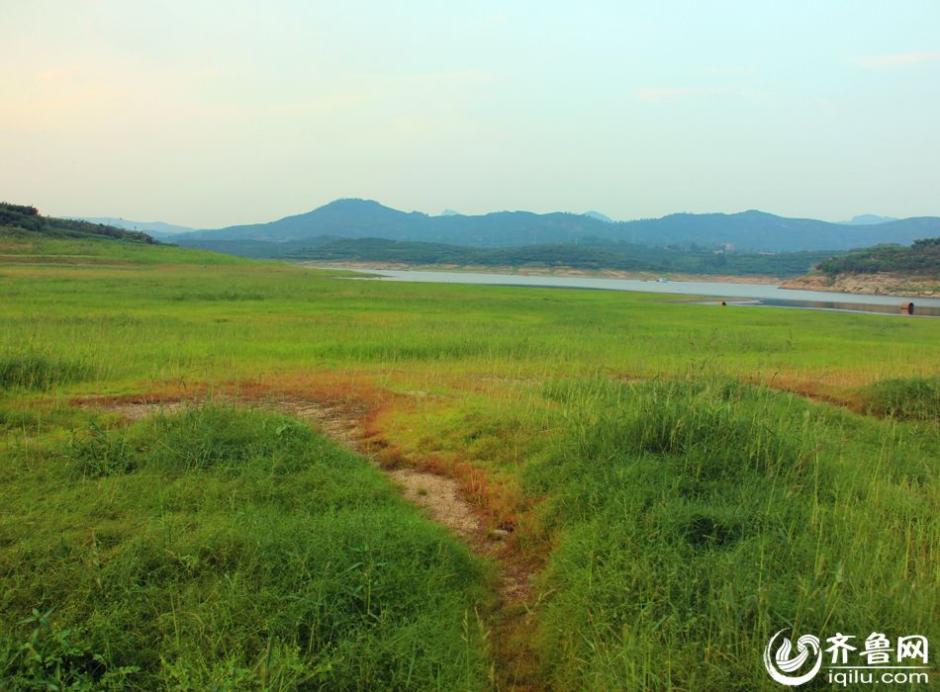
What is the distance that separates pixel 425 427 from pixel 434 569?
4.48m

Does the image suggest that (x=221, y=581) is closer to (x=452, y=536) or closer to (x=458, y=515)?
(x=452, y=536)

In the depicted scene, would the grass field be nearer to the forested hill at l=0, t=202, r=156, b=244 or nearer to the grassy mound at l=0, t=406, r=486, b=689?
the grassy mound at l=0, t=406, r=486, b=689

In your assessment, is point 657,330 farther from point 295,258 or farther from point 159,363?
point 295,258

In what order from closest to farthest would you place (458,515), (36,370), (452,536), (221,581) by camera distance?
(221,581) < (452,536) < (458,515) < (36,370)

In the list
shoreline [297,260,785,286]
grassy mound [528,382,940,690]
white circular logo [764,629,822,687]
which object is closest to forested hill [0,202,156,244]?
shoreline [297,260,785,286]

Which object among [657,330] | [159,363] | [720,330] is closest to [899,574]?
[159,363]

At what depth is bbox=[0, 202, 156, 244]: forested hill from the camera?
239ft

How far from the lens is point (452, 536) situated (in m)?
6.60

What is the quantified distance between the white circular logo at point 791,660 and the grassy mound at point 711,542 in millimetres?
80

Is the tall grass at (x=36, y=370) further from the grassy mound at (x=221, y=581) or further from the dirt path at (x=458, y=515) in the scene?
the grassy mound at (x=221, y=581)

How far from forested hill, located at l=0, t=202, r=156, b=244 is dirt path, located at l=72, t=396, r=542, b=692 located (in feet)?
247

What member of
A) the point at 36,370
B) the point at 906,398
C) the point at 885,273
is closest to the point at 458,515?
the point at 36,370

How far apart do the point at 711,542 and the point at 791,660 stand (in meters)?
1.42

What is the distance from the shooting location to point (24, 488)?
21.4ft
